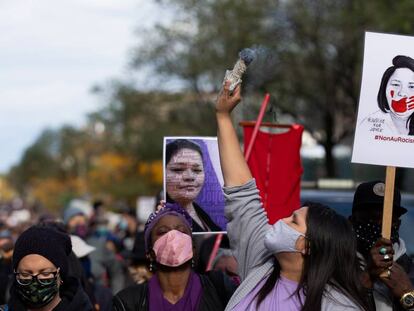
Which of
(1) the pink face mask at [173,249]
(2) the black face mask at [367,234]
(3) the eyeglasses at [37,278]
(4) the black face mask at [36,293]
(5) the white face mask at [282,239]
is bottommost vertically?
(4) the black face mask at [36,293]

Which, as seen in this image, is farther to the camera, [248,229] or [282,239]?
[248,229]

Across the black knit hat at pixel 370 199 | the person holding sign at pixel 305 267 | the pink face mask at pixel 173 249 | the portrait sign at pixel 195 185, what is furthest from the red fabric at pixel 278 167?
the person holding sign at pixel 305 267

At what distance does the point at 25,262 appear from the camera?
175 inches

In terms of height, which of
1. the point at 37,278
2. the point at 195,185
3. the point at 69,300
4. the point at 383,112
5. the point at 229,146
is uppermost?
the point at 383,112

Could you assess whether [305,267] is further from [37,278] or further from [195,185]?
[195,185]

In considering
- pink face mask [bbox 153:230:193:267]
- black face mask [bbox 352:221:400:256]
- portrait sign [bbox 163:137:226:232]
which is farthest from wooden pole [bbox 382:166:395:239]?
portrait sign [bbox 163:137:226:232]

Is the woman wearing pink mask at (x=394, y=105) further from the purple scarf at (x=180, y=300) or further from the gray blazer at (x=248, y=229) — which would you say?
the purple scarf at (x=180, y=300)

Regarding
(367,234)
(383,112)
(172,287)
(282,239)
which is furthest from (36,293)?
(383,112)

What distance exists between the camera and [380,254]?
4.21m

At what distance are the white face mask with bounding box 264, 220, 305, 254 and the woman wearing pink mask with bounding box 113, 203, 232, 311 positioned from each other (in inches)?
30.4

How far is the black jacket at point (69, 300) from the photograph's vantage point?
448 centimetres

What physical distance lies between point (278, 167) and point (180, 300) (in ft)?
9.77

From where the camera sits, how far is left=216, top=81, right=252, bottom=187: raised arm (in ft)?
13.5

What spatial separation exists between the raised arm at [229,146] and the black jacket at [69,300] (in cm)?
100
